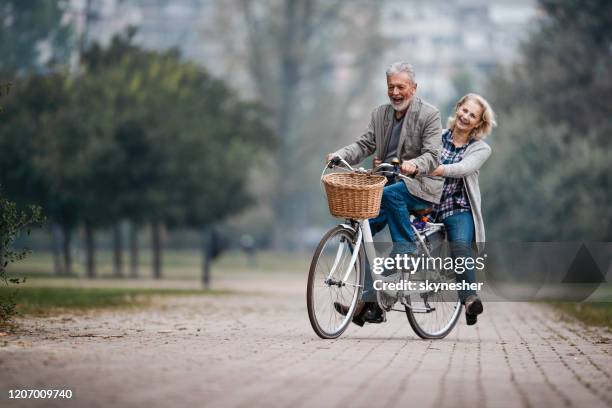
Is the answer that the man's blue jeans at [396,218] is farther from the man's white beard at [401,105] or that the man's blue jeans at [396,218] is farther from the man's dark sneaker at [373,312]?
the man's white beard at [401,105]

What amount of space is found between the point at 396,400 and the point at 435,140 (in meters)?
3.97

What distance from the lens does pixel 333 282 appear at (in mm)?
10016

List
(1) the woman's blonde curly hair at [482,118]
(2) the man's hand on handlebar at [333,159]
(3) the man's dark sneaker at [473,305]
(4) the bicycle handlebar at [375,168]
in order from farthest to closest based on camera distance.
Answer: (3) the man's dark sneaker at [473,305]
(1) the woman's blonde curly hair at [482,118]
(2) the man's hand on handlebar at [333,159]
(4) the bicycle handlebar at [375,168]

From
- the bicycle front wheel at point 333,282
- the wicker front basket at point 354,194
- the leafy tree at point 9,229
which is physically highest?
the wicker front basket at point 354,194

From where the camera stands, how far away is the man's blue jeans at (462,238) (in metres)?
11.0

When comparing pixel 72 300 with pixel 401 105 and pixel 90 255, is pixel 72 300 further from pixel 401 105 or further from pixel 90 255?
pixel 90 255

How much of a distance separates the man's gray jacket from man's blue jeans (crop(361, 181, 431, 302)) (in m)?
0.11

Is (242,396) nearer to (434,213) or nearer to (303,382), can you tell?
(303,382)

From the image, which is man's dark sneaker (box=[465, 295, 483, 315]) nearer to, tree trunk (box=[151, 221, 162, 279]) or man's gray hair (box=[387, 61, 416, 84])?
man's gray hair (box=[387, 61, 416, 84])

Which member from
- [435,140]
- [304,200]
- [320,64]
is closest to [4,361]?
[435,140]

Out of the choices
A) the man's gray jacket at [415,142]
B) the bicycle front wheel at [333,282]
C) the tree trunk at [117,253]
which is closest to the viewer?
the bicycle front wheel at [333,282]

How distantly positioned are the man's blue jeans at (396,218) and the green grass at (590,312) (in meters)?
4.05

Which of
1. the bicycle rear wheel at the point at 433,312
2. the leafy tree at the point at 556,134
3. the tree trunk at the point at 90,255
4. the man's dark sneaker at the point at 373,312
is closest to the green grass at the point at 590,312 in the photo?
the bicycle rear wheel at the point at 433,312

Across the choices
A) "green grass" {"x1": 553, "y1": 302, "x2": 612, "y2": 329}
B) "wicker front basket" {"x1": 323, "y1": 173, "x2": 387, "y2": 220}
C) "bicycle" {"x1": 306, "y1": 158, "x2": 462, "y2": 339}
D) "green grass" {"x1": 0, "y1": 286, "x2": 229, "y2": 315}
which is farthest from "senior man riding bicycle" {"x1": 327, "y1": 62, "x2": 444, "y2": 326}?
"green grass" {"x1": 0, "y1": 286, "x2": 229, "y2": 315}
